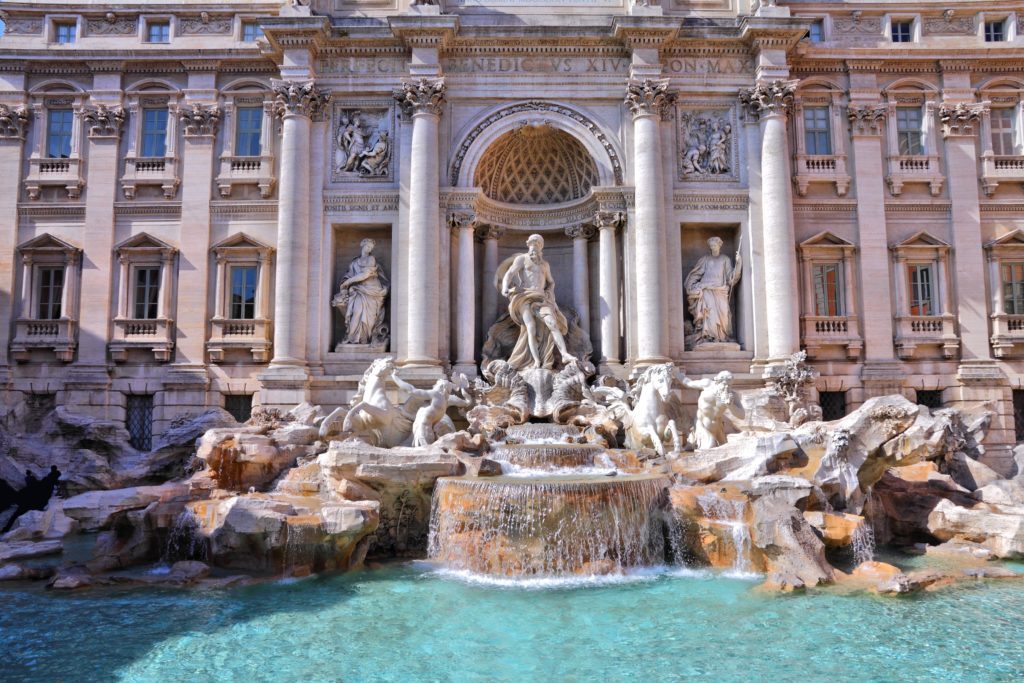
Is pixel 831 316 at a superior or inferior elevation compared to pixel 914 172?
inferior

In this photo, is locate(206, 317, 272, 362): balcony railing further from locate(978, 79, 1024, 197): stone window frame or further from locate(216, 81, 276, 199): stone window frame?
locate(978, 79, 1024, 197): stone window frame

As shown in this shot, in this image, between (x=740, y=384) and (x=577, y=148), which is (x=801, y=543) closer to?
(x=740, y=384)

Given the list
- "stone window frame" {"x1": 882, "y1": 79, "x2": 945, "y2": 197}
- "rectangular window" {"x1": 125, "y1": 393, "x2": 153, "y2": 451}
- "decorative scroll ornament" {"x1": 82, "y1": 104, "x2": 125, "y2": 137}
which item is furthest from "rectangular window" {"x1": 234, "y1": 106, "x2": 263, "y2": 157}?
"stone window frame" {"x1": 882, "y1": 79, "x2": 945, "y2": 197}

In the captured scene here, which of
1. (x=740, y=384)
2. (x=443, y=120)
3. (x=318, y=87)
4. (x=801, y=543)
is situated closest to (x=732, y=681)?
(x=801, y=543)

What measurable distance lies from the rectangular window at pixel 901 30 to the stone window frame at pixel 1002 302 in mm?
6372

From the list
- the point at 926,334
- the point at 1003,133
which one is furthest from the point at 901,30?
the point at 926,334

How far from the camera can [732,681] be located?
6.93 metres

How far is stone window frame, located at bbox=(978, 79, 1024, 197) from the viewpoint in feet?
63.3

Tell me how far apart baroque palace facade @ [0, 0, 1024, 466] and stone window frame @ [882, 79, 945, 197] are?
64 mm

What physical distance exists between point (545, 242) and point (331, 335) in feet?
22.7

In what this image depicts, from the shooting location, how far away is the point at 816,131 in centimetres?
1962

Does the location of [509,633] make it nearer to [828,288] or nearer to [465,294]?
[465,294]

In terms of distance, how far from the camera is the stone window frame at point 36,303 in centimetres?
1875

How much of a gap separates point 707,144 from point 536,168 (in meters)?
4.93
